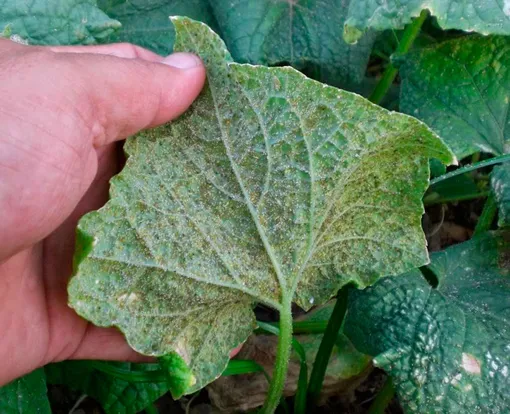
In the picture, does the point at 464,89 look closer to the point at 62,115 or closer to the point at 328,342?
the point at 328,342

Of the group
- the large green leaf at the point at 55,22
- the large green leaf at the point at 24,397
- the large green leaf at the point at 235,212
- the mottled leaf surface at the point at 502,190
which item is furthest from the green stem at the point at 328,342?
the large green leaf at the point at 55,22

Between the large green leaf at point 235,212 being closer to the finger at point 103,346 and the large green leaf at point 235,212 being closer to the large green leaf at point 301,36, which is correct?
the finger at point 103,346

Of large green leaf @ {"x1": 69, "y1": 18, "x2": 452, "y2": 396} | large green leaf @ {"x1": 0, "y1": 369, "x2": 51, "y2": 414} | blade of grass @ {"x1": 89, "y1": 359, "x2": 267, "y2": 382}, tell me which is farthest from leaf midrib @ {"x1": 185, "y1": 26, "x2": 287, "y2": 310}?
large green leaf @ {"x1": 0, "y1": 369, "x2": 51, "y2": 414}

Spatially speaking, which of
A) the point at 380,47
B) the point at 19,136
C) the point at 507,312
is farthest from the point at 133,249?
the point at 380,47

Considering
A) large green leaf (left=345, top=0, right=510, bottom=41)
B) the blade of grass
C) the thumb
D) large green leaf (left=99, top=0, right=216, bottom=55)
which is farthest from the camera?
large green leaf (left=99, top=0, right=216, bottom=55)

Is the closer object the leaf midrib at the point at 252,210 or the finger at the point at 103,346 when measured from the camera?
the leaf midrib at the point at 252,210

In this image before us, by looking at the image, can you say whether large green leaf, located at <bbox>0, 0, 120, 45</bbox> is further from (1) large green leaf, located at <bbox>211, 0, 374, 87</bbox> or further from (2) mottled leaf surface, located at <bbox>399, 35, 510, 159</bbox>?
(2) mottled leaf surface, located at <bbox>399, 35, 510, 159</bbox>

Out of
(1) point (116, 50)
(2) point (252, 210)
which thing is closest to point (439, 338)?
(2) point (252, 210)
